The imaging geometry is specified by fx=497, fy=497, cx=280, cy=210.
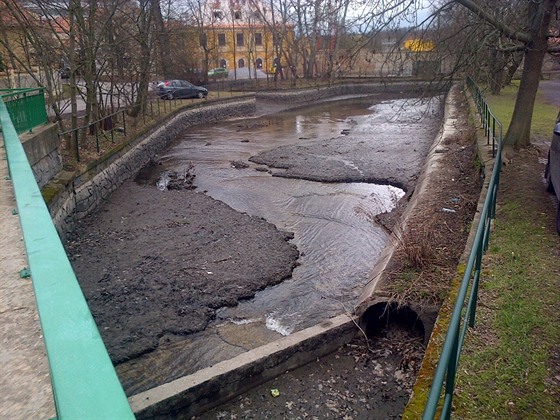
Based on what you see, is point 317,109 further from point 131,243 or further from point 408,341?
point 408,341

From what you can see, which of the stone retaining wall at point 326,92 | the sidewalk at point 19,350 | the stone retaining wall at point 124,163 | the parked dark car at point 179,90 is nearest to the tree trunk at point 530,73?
the stone retaining wall at point 124,163

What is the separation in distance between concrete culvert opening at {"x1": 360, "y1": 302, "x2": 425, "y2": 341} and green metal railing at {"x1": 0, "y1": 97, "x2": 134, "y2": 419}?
5.62 metres

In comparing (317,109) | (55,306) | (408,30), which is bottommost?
(317,109)

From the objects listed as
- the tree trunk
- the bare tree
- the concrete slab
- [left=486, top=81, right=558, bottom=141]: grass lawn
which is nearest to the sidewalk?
the concrete slab

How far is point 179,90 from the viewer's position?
33562mm

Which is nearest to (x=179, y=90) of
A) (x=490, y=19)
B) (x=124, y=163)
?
(x=124, y=163)

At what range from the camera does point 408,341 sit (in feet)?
22.6

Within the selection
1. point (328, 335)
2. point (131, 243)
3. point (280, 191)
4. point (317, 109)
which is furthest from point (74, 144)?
point (317, 109)

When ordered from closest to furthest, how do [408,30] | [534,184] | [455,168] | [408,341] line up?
1. [408,341]
2. [534,184]
3. [408,30]
4. [455,168]

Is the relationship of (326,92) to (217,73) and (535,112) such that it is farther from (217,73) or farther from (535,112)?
(535,112)

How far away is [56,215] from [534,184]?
9.70 meters

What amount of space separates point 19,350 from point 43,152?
9.06 m

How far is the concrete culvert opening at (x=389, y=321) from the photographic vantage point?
7.06 meters

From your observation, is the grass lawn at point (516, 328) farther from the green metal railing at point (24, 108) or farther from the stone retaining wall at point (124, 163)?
the green metal railing at point (24, 108)
